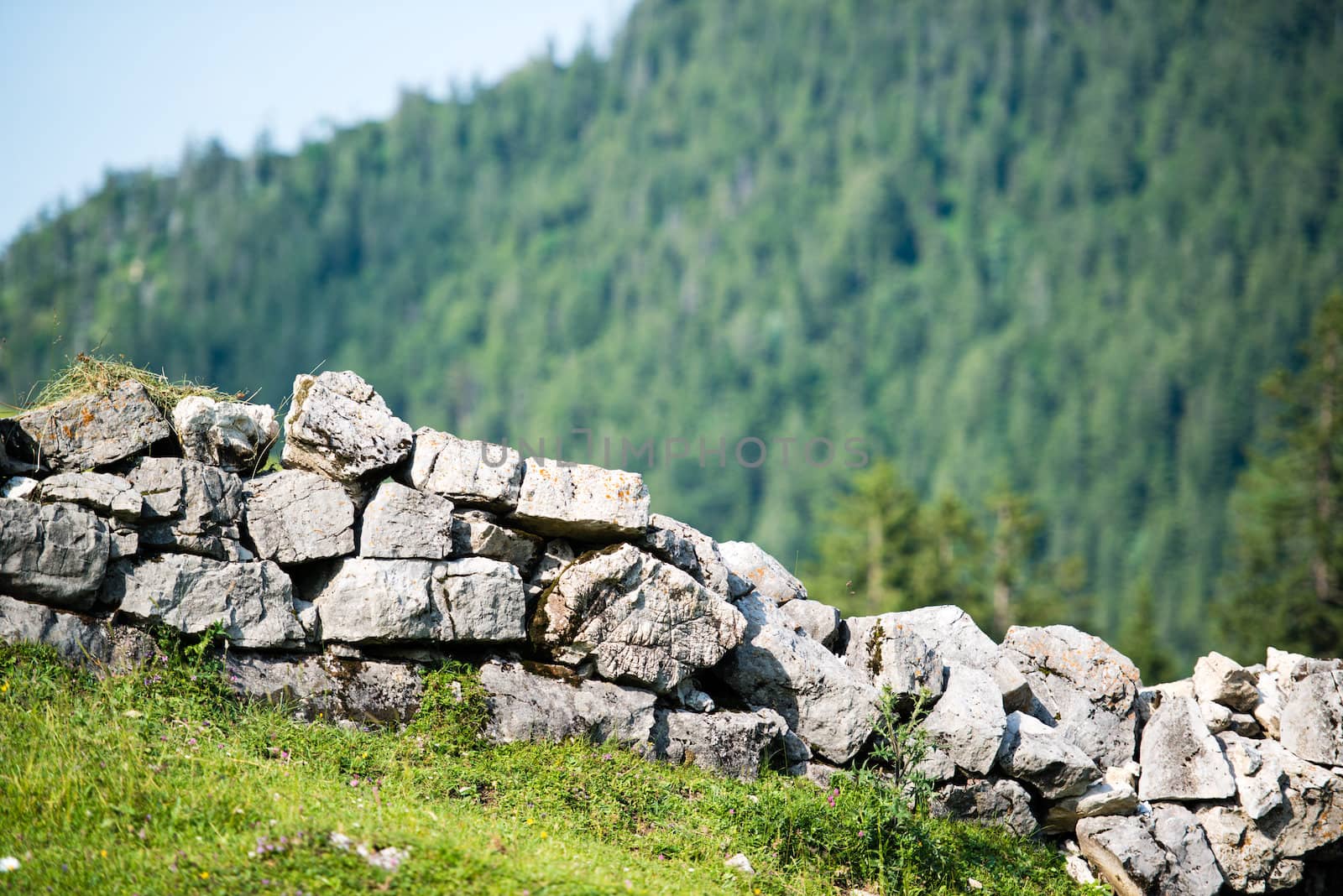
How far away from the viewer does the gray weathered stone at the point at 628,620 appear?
1130 cm

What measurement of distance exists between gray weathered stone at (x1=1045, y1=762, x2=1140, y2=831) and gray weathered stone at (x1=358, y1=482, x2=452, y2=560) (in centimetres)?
744

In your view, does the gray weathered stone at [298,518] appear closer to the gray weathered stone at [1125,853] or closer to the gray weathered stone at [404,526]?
the gray weathered stone at [404,526]

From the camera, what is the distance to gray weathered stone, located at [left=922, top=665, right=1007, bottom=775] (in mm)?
12125

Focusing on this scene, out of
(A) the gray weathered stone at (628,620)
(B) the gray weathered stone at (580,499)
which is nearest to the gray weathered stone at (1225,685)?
(A) the gray weathered stone at (628,620)

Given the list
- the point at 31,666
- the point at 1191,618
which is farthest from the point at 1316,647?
the point at 1191,618

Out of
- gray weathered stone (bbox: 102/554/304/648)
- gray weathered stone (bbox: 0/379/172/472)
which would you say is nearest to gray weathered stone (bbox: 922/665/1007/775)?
gray weathered stone (bbox: 102/554/304/648)

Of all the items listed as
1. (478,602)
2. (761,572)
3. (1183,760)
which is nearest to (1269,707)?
(1183,760)

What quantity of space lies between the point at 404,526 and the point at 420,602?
82 centimetres

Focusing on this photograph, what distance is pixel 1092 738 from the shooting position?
534 inches

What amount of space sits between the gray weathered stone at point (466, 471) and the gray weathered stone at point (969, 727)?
527 centimetres

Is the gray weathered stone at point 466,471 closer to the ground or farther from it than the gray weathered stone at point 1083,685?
farther from it

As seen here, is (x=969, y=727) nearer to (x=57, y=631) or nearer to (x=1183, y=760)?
(x=1183, y=760)

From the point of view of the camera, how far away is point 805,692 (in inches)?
483

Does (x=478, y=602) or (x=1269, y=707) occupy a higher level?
(x=1269, y=707)
